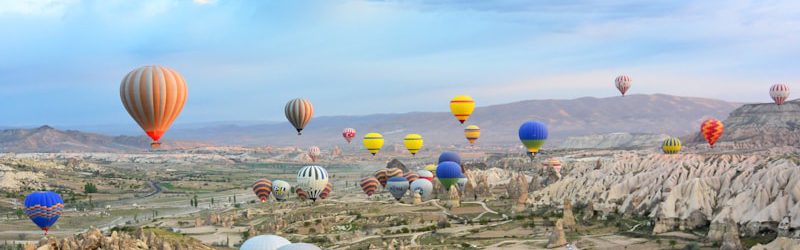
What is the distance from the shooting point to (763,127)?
172 m

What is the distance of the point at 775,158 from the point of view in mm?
60781

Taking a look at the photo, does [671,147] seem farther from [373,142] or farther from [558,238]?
[558,238]

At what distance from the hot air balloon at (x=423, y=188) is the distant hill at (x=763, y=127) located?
83879 mm

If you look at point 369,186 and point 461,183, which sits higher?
point 369,186

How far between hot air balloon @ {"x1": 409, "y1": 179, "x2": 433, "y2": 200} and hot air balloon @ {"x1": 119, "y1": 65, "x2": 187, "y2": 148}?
4080cm

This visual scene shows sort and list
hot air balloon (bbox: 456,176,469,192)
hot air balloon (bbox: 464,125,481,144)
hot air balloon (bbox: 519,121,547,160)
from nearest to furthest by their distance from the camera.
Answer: hot air balloon (bbox: 519,121,547,160)
hot air balloon (bbox: 456,176,469,192)
hot air balloon (bbox: 464,125,481,144)

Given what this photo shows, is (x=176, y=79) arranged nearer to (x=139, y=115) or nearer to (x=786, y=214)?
(x=139, y=115)

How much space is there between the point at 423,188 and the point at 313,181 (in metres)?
13.0

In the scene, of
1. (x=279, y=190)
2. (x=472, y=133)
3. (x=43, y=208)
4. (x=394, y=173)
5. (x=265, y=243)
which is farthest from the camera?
(x=472, y=133)

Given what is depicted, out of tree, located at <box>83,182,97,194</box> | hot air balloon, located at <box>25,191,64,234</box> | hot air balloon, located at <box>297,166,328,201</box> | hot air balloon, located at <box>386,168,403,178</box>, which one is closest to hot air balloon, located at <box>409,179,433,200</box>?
hot air balloon, located at <box>297,166,328,201</box>

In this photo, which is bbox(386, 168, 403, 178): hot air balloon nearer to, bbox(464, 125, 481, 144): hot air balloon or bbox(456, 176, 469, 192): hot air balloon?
bbox(456, 176, 469, 192): hot air balloon

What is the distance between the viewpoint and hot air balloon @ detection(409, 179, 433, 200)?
91.6 m

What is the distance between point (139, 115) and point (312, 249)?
25.1m

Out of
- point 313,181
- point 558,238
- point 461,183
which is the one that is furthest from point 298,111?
point 558,238
